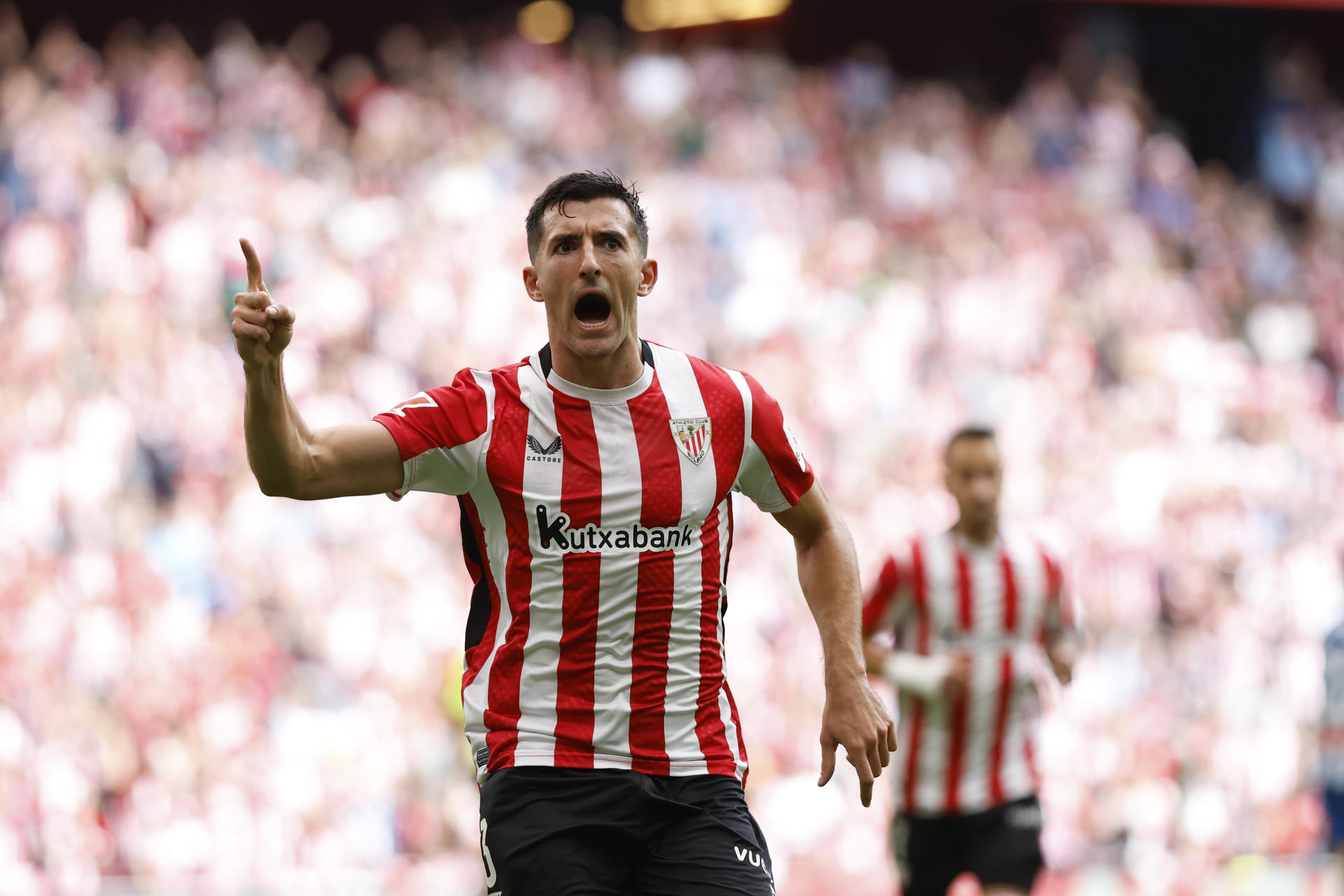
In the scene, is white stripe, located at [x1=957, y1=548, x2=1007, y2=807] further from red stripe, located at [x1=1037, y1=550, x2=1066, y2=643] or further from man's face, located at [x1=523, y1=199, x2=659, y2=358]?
man's face, located at [x1=523, y1=199, x2=659, y2=358]

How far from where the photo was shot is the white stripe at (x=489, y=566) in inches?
130

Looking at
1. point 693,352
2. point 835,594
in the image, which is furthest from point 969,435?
point 693,352

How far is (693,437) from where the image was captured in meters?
3.45

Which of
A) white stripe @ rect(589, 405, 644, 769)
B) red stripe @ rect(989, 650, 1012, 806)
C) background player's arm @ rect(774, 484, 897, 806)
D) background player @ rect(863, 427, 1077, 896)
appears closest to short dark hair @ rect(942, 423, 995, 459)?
background player @ rect(863, 427, 1077, 896)

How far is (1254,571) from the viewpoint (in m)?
13.4

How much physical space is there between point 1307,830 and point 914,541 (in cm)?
721

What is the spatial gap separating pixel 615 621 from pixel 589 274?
691 mm

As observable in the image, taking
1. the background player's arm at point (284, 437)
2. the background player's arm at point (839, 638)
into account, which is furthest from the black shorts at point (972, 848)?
the background player's arm at point (284, 437)

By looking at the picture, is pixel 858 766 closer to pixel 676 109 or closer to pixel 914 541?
pixel 914 541

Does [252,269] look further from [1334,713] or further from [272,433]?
[1334,713]

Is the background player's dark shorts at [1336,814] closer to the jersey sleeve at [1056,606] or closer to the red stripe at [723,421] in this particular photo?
the jersey sleeve at [1056,606]

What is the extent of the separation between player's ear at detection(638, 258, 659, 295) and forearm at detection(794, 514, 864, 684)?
637mm

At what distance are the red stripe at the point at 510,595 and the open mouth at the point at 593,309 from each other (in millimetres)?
290

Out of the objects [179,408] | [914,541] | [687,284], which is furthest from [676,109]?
[914,541]
